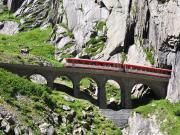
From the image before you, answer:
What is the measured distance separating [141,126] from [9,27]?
88.8 metres

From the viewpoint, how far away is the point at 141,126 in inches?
3162

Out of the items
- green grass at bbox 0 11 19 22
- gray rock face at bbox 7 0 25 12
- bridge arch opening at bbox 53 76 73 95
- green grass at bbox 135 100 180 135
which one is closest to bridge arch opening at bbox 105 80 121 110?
bridge arch opening at bbox 53 76 73 95

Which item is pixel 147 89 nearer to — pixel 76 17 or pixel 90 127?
pixel 90 127

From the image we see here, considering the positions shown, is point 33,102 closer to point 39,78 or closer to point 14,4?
point 39,78

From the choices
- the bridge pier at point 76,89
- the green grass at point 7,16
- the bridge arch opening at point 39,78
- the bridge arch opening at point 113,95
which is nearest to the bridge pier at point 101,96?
the bridge arch opening at point 113,95

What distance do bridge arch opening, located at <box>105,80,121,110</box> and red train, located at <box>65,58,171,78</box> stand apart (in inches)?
288

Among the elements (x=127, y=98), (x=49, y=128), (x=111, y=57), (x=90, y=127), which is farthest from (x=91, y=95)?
(x=49, y=128)

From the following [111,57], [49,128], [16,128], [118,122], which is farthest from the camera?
[111,57]

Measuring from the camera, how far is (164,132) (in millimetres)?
77312

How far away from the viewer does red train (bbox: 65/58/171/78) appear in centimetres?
9175

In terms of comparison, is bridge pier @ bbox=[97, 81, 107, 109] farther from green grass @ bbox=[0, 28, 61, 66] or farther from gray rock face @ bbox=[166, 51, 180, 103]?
green grass @ bbox=[0, 28, 61, 66]

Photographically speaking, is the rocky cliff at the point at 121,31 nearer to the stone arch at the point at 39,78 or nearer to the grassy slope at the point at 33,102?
the grassy slope at the point at 33,102

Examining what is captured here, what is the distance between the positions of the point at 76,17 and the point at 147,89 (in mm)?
37139

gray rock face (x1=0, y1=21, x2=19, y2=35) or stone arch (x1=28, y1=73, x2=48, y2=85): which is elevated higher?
gray rock face (x1=0, y1=21, x2=19, y2=35)
